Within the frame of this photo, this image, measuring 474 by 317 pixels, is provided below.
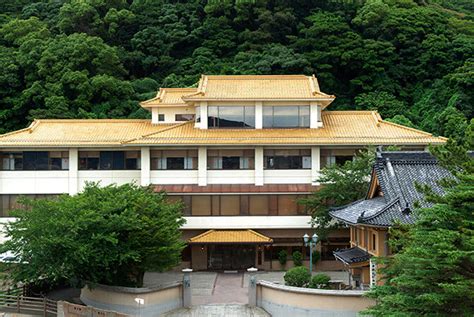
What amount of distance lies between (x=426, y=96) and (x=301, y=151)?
27.9 meters

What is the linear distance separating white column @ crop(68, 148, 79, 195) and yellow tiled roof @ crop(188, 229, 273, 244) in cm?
834

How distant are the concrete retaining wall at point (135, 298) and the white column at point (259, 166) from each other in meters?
11.1

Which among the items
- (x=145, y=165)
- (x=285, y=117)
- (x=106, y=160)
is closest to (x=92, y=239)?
(x=145, y=165)

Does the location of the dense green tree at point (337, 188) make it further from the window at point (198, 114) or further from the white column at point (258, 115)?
the window at point (198, 114)

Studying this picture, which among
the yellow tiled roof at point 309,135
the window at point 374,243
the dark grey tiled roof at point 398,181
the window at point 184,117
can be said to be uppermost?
the window at point 184,117

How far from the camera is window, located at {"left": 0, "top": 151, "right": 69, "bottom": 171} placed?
3653cm

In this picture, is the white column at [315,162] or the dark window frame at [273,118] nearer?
the white column at [315,162]

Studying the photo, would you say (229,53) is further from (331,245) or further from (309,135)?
(331,245)

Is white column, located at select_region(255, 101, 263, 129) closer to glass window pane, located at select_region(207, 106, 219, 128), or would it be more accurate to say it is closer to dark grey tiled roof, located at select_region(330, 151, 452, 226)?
glass window pane, located at select_region(207, 106, 219, 128)

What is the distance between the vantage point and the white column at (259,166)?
Answer: 35.8 meters

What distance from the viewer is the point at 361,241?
25.8 metres

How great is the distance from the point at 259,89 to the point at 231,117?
279cm

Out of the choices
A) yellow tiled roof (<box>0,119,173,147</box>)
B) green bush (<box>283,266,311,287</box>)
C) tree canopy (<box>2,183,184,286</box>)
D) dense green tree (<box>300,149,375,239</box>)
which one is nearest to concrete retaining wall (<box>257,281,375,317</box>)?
green bush (<box>283,266,311,287</box>)

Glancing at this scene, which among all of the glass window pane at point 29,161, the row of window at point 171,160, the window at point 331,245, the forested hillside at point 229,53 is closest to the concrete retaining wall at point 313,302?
the window at point 331,245
